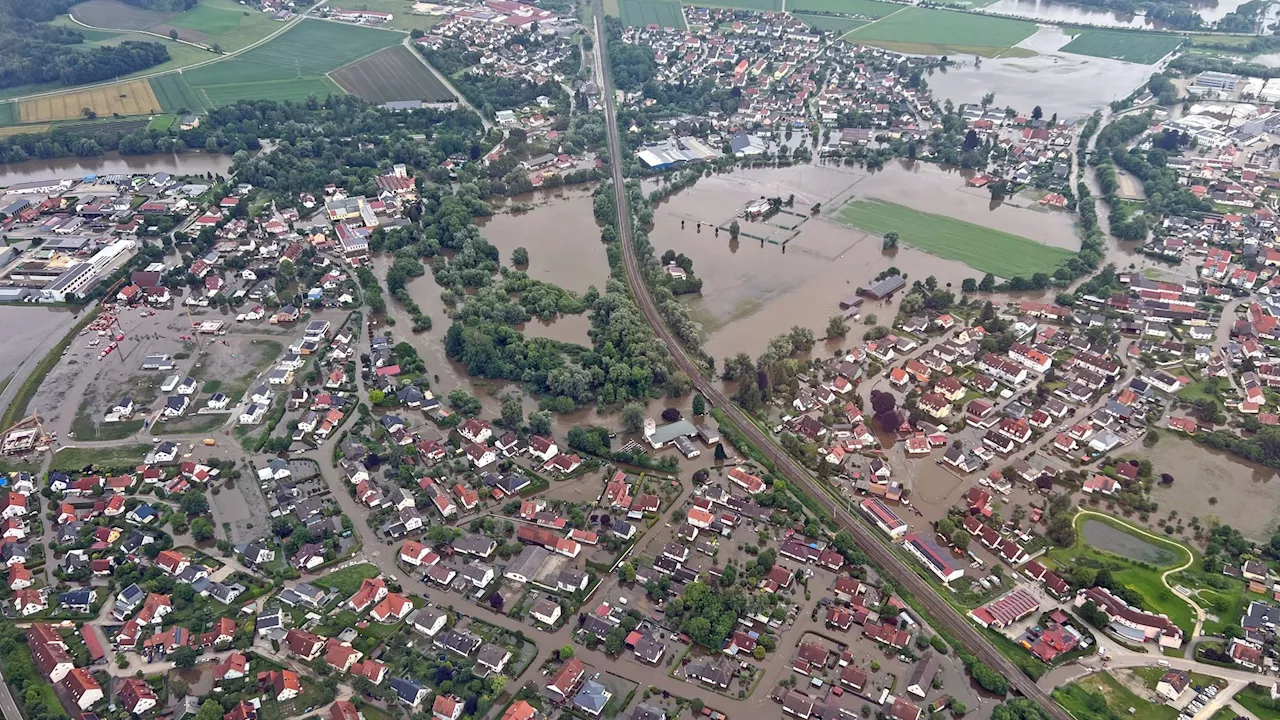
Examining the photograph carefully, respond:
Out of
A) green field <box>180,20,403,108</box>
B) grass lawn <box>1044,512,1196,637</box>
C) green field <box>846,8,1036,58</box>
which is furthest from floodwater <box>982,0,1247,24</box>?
grass lawn <box>1044,512,1196,637</box>

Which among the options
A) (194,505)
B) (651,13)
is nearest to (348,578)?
(194,505)

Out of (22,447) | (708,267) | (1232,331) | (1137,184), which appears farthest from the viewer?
(1137,184)

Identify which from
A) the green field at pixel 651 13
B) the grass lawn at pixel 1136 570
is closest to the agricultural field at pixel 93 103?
the green field at pixel 651 13

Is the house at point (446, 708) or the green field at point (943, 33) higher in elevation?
the green field at point (943, 33)

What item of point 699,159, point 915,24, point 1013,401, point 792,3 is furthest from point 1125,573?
point 792,3

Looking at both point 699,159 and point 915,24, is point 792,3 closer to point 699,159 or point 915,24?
point 915,24

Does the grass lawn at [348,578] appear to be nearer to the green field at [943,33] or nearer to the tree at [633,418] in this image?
the tree at [633,418]
